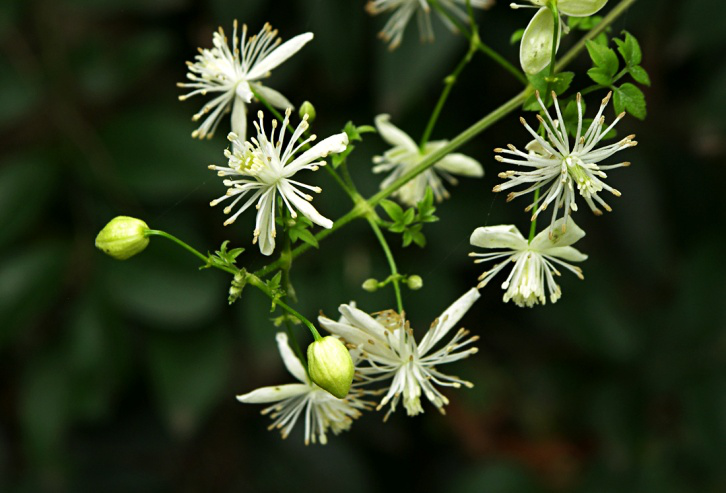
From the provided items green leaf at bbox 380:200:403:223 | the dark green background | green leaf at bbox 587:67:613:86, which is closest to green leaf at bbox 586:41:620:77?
green leaf at bbox 587:67:613:86

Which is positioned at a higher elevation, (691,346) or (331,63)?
(331,63)

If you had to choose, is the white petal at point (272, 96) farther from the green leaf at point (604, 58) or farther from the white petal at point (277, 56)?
the green leaf at point (604, 58)

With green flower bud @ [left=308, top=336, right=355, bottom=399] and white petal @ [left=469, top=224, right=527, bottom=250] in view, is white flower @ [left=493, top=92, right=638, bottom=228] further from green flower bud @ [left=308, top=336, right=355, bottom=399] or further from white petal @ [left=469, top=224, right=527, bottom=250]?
green flower bud @ [left=308, top=336, right=355, bottom=399]

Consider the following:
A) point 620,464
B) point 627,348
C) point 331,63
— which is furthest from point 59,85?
point 620,464

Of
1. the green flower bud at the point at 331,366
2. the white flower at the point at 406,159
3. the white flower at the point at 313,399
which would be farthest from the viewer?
the white flower at the point at 406,159

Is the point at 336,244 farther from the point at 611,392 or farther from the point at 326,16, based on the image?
the point at 611,392

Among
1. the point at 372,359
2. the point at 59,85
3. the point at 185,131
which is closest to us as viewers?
the point at 372,359

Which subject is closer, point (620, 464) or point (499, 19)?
point (499, 19)

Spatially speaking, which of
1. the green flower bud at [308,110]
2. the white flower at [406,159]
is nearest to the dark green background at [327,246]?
the white flower at [406,159]
